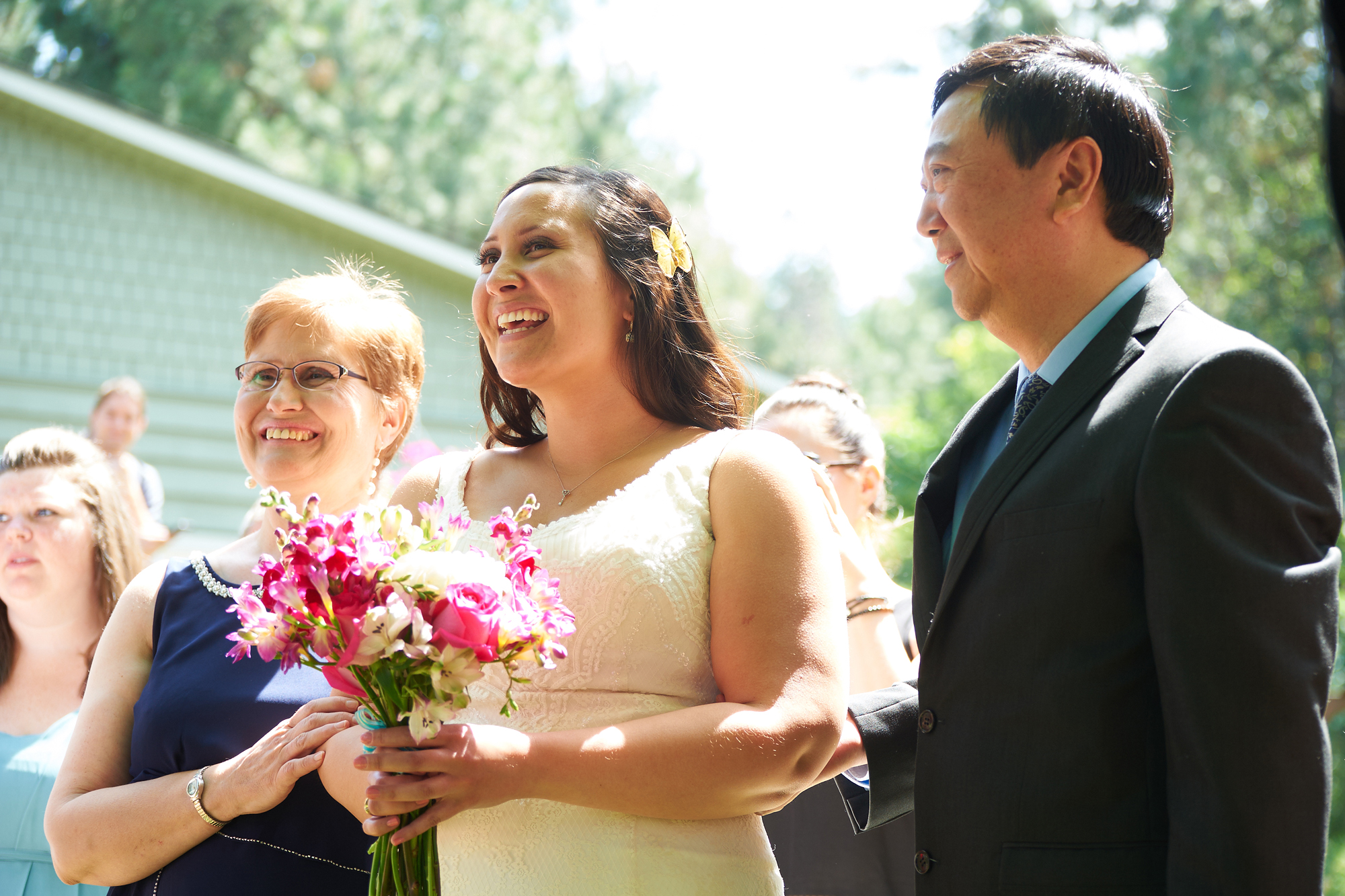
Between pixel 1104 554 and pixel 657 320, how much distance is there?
126cm

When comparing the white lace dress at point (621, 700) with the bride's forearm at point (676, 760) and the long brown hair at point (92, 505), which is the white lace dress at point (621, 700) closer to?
the bride's forearm at point (676, 760)

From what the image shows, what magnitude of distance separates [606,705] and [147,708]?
4.24ft

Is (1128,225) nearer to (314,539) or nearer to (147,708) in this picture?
(314,539)

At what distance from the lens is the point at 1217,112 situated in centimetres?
→ 1683

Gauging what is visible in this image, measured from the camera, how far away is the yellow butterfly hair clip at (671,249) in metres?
2.79

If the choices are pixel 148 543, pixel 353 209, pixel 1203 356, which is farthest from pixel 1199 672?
pixel 353 209

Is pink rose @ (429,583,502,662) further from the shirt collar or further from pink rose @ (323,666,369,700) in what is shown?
the shirt collar

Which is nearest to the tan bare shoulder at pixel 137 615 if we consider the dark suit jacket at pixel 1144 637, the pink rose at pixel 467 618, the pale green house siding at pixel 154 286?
the pink rose at pixel 467 618

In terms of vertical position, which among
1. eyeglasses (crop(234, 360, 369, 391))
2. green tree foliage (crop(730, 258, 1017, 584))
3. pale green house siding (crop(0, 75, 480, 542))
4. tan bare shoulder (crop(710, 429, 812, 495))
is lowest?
tan bare shoulder (crop(710, 429, 812, 495))

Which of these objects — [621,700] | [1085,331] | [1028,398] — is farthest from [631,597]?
[1085,331]

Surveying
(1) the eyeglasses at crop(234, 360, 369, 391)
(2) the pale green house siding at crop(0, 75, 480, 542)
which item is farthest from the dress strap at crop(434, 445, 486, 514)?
(2) the pale green house siding at crop(0, 75, 480, 542)

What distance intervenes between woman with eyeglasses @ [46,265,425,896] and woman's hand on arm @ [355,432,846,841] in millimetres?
556

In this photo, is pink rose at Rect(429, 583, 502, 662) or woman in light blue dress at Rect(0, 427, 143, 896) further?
woman in light blue dress at Rect(0, 427, 143, 896)

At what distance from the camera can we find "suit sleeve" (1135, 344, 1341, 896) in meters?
1.70
